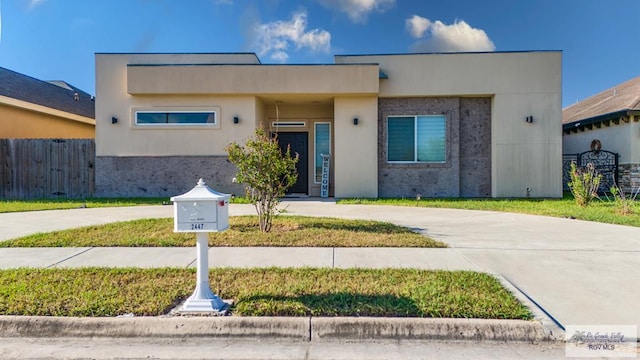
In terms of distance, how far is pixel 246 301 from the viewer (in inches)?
168

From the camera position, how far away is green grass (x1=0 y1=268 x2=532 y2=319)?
13.3 ft

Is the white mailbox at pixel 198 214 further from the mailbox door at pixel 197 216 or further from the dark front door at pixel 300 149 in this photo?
the dark front door at pixel 300 149

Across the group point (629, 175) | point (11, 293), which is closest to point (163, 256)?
point (11, 293)

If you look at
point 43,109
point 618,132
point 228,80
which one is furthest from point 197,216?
point 43,109

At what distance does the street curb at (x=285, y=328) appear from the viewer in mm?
3738

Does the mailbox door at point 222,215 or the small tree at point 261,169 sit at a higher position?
the small tree at point 261,169

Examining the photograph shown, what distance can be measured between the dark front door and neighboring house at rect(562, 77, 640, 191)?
1244 cm

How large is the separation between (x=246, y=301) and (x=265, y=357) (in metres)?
0.94

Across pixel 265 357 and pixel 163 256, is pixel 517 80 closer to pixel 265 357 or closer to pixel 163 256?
pixel 163 256

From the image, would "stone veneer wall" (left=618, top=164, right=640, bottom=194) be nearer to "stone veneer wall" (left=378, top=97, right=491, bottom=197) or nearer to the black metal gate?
the black metal gate

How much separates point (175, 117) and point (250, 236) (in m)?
9.50

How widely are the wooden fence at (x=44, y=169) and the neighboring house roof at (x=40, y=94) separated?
3.06m

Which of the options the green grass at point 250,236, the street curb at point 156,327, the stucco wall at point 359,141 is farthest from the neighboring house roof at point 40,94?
the street curb at point 156,327

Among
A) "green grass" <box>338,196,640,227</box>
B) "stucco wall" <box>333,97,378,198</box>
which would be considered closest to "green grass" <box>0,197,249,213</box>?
"stucco wall" <box>333,97,378,198</box>
